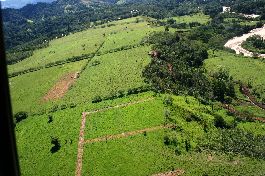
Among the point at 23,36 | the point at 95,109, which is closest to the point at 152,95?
the point at 95,109

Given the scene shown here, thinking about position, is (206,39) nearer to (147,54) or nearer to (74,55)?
(147,54)

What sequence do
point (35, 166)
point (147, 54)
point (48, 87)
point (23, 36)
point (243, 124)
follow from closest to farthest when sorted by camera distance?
1. point (35, 166)
2. point (243, 124)
3. point (48, 87)
4. point (147, 54)
5. point (23, 36)

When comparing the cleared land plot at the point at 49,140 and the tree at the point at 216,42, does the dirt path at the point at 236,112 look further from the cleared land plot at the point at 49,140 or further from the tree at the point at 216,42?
the tree at the point at 216,42

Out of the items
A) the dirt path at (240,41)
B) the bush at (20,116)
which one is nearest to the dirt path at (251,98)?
the dirt path at (240,41)

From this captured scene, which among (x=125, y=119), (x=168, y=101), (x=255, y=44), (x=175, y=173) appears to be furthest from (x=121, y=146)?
(x=255, y=44)

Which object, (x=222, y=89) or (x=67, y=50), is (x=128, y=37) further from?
(x=222, y=89)

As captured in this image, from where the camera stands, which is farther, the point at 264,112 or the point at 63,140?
the point at 264,112

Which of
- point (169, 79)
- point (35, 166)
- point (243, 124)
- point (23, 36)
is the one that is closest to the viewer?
point (35, 166)
